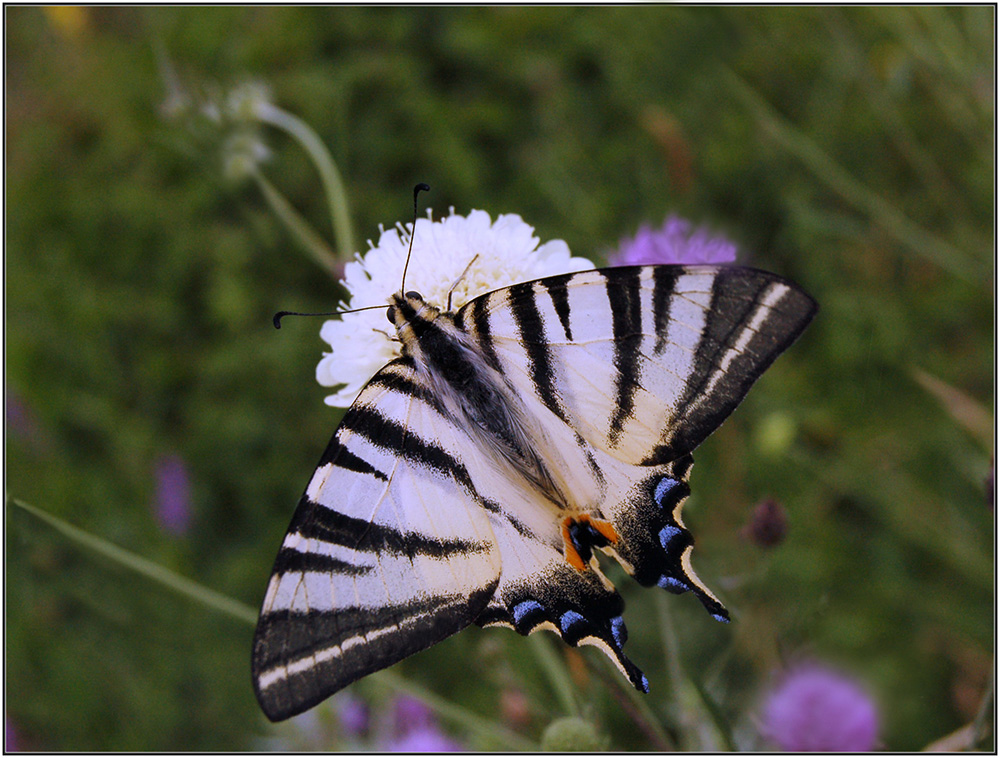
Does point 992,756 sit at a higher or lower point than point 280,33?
lower

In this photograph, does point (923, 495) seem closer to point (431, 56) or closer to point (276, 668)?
point (276, 668)

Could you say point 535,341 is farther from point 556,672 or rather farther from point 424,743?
point 424,743

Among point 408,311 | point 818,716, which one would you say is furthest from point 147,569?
point 818,716

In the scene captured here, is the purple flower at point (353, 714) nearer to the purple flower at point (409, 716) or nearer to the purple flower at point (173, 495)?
the purple flower at point (409, 716)

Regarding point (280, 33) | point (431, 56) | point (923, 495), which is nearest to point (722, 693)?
point (923, 495)

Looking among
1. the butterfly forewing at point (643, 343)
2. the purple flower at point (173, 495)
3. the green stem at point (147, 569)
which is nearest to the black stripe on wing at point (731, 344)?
the butterfly forewing at point (643, 343)

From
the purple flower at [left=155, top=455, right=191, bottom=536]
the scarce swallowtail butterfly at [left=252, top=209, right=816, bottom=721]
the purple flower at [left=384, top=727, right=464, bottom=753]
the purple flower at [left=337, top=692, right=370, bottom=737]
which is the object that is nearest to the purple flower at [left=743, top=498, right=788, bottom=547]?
the scarce swallowtail butterfly at [left=252, top=209, right=816, bottom=721]

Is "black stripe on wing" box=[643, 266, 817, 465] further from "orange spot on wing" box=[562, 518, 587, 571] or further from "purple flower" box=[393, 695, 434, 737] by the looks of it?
"purple flower" box=[393, 695, 434, 737]
